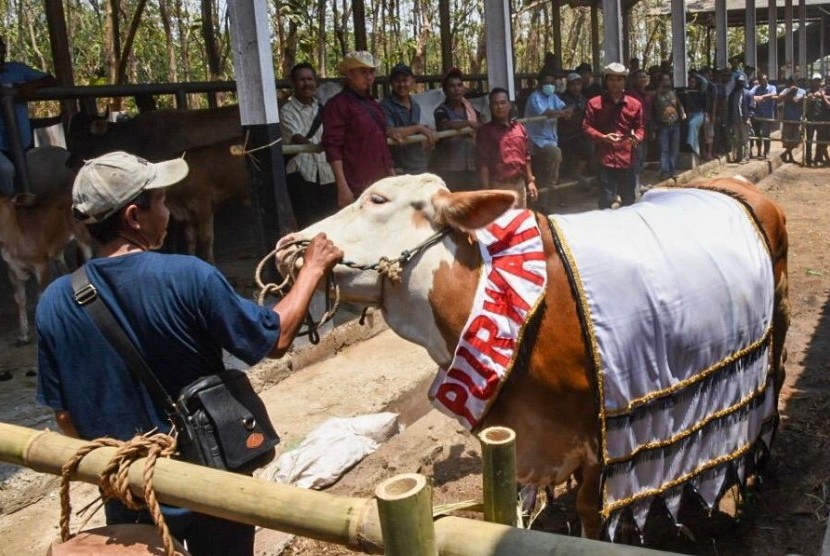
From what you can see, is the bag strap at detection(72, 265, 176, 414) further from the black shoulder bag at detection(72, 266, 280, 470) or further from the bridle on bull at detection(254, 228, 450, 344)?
the bridle on bull at detection(254, 228, 450, 344)

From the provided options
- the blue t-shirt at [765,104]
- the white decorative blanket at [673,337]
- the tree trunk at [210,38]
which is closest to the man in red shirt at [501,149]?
the white decorative blanket at [673,337]

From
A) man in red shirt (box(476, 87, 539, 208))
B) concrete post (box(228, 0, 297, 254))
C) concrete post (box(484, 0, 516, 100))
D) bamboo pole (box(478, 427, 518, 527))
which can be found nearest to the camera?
bamboo pole (box(478, 427, 518, 527))

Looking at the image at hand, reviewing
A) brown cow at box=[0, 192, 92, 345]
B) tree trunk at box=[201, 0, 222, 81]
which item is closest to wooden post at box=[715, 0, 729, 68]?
tree trunk at box=[201, 0, 222, 81]

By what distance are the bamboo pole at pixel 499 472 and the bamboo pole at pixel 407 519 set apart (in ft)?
0.65

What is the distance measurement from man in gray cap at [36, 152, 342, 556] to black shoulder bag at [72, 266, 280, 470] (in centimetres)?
3

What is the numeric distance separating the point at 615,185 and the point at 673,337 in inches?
246

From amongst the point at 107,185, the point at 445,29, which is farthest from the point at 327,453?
the point at 445,29

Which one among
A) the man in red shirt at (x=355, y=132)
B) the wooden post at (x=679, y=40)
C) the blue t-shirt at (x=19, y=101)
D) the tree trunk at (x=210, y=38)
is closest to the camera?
the man in red shirt at (x=355, y=132)

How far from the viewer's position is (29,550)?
3.32m

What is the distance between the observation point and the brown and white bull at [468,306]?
263 cm

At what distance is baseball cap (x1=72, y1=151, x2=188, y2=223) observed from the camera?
1988 millimetres

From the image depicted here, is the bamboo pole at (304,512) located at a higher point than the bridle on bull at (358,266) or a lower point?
lower

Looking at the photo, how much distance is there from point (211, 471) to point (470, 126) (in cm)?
637

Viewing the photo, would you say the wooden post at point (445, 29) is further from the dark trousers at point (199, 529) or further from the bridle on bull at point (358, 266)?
the dark trousers at point (199, 529)
